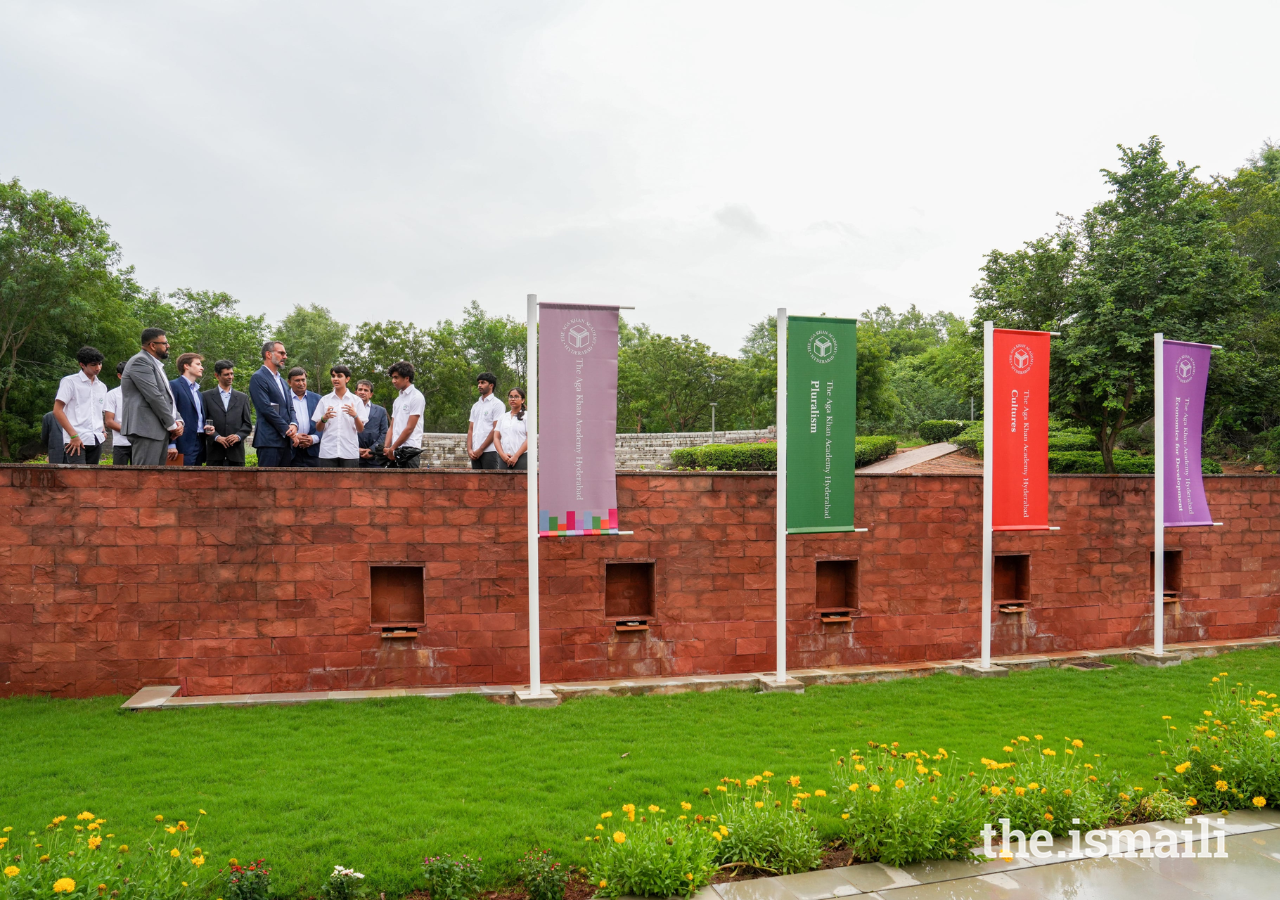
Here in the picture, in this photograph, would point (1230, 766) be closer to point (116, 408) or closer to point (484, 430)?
point (484, 430)

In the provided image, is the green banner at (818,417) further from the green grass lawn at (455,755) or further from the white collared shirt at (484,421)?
the white collared shirt at (484,421)

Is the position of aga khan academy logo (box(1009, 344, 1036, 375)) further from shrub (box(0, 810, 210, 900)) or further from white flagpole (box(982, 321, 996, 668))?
shrub (box(0, 810, 210, 900))

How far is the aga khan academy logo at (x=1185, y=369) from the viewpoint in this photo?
36.5 ft

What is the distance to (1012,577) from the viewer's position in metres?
11.5

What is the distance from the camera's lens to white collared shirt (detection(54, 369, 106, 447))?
8570 mm

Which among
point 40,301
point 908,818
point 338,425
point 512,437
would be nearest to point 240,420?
point 338,425

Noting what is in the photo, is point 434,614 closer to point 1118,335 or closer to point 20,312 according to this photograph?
point 1118,335

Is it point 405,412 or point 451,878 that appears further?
point 405,412

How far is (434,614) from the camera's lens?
8.83 metres

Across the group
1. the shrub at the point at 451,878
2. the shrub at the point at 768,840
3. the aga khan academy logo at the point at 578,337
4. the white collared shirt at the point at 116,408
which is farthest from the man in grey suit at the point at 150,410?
the shrub at the point at 768,840

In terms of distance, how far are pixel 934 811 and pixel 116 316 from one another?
110 feet

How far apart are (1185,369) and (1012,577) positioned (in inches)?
142

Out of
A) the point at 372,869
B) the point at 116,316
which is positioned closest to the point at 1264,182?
the point at 372,869

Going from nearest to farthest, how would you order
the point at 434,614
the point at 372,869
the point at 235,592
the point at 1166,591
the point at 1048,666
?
1. the point at 372,869
2. the point at 235,592
3. the point at 434,614
4. the point at 1048,666
5. the point at 1166,591
